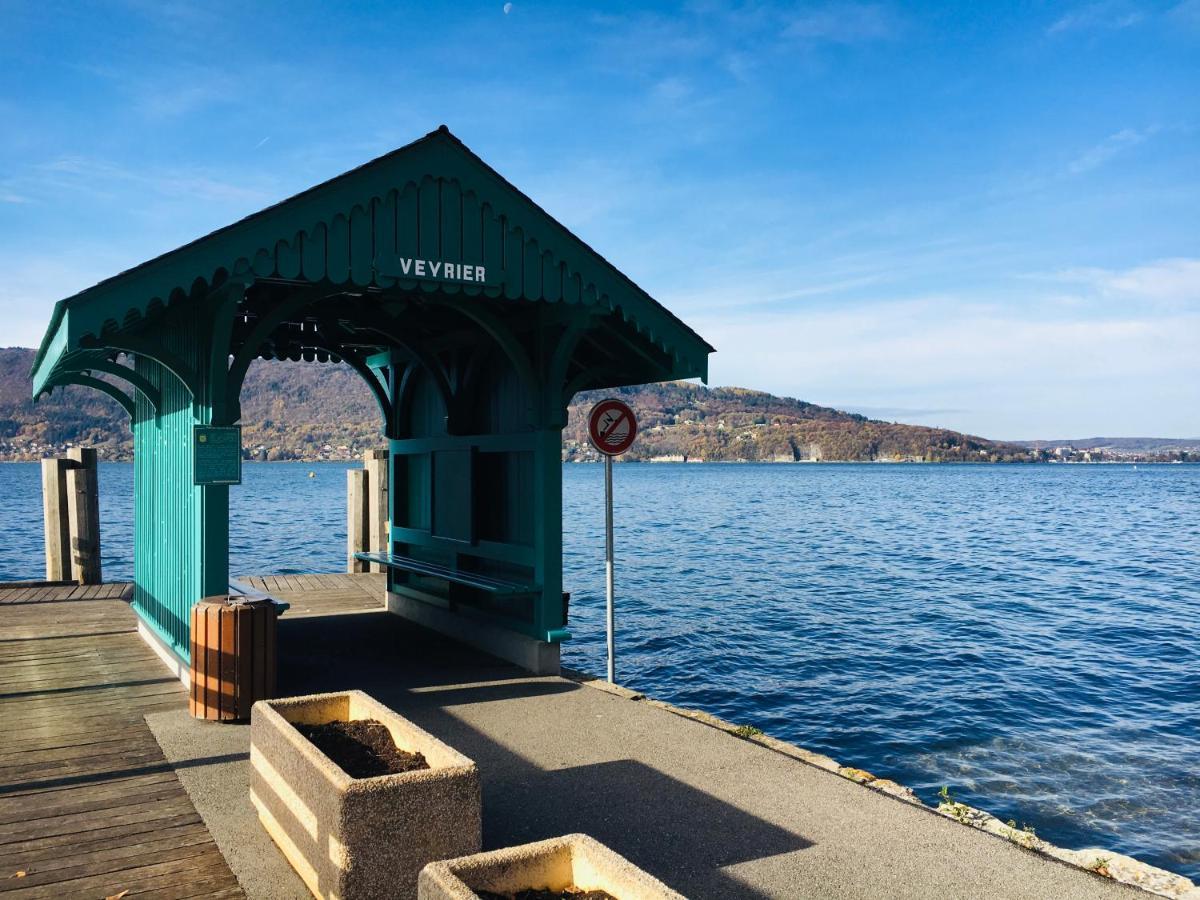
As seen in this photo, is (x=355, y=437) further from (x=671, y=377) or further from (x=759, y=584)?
(x=671, y=377)

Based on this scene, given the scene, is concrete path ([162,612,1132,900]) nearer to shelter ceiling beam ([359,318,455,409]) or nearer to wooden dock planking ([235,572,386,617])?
shelter ceiling beam ([359,318,455,409])

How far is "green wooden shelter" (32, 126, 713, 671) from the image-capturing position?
7.72m

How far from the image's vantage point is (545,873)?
11.9 ft

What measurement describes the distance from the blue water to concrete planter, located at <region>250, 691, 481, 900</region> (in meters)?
7.41

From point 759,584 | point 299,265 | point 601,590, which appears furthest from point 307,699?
point 759,584

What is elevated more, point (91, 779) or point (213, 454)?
point (213, 454)

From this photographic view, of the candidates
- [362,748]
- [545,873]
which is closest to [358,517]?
[362,748]

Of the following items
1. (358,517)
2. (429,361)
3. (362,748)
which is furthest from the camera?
(358,517)

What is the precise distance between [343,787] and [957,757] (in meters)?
9.88

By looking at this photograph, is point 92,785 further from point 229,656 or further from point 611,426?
point 611,426

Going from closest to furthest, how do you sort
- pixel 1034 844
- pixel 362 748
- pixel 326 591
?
pixel 362 748, pixel 1034 844, pixel 326 591

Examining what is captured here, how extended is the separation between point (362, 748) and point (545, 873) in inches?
73.8

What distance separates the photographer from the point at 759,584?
2789cm

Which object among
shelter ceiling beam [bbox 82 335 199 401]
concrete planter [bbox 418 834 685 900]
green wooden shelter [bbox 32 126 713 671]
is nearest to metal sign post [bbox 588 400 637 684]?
green wooden shelter [bbox 32 126 713 671]
